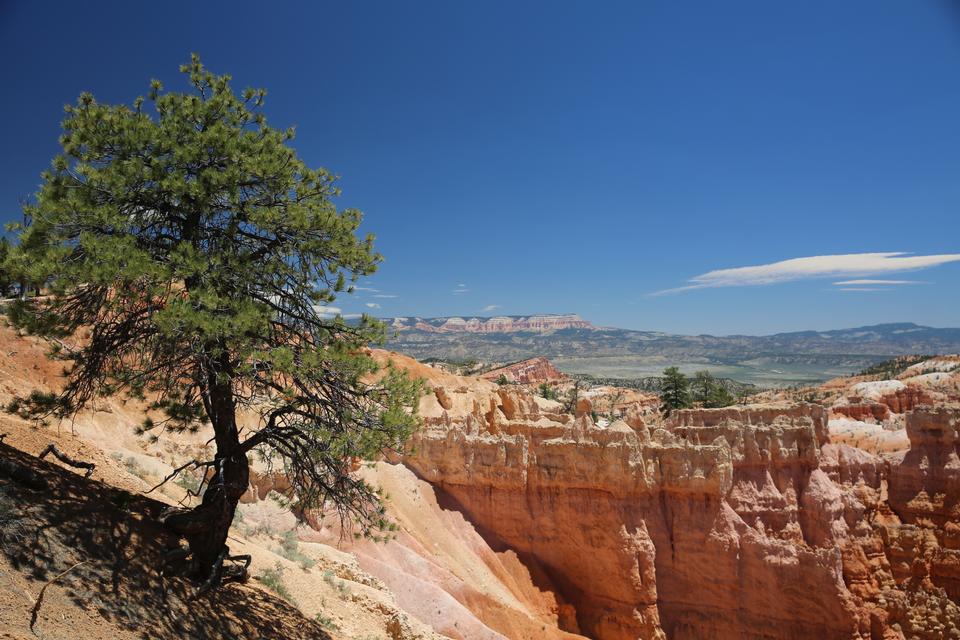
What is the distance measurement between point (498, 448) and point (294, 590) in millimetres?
15649

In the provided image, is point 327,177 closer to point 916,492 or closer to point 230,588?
point 230,588

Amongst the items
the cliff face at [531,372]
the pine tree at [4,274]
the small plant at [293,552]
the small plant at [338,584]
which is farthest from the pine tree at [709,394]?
the pine tree at [4,274]

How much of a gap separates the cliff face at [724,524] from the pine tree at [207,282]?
17.4 m

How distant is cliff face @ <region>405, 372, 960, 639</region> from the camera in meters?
23.4

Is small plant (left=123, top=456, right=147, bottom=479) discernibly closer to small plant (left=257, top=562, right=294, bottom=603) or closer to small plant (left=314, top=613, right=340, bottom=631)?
small plant (left=257, top=562, right=294, bottom=603)

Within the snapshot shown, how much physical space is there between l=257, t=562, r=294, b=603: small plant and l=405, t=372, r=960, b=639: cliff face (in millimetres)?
15881

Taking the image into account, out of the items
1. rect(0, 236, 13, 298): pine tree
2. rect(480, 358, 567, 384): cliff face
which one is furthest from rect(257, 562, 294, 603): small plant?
rect(480, 358, 567, 384): cliff face

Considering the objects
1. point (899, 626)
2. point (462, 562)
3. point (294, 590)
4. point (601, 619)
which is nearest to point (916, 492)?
point (899, 626)

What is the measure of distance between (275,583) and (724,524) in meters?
20.4

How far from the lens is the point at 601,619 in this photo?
969 inches

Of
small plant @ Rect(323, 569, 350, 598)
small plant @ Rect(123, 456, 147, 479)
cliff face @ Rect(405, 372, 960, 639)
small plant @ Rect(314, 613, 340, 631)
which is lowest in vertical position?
cliff face @ Rect(405, 372, 960, 639)

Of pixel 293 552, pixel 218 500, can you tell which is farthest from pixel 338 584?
pixel 218 500

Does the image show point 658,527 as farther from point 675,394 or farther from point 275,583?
point 675,394

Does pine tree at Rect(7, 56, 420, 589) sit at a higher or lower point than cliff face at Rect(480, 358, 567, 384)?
higher
